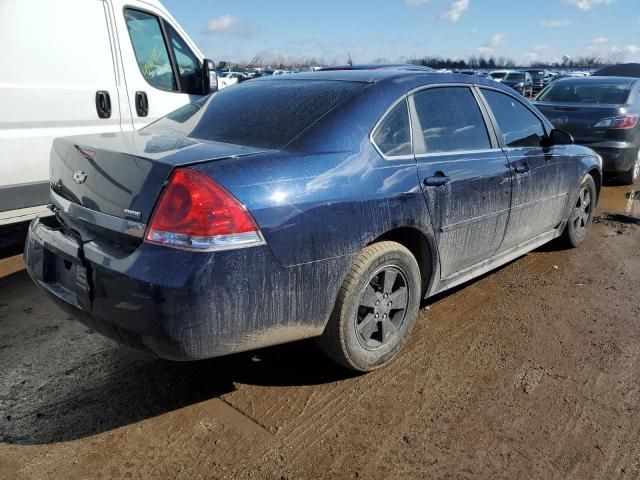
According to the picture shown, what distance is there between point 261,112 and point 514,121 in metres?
2.07

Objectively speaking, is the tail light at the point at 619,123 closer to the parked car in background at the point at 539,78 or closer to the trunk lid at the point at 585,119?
the trunk lid at the point at 585,119

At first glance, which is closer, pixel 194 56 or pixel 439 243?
pixel 439 243

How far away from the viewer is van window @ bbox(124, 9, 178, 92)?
5.23m

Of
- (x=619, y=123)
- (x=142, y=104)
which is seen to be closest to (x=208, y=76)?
(x=142, y=104)

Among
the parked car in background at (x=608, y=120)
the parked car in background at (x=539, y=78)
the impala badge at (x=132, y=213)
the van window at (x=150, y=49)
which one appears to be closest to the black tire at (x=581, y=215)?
the parked car in background at (x=608, y=120)

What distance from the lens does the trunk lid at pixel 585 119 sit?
7.85m

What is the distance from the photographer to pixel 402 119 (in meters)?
3.13

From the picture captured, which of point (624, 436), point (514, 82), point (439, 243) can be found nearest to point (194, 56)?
point (439, 243)

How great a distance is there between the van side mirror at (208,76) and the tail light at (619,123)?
543 centimetres

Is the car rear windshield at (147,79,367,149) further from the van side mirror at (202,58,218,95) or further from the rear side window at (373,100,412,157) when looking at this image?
the van side mirror at (202,58,218,95)

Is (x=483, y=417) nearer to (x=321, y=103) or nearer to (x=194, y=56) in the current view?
(x=321, y=103)

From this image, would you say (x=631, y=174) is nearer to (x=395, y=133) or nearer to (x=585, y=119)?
(x=585, y=119)

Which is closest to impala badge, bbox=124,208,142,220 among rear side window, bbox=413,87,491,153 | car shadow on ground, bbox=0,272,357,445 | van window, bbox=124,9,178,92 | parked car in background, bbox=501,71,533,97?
car shadow on ground, bbox=0,272,357,445

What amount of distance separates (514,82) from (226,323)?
30.8m
